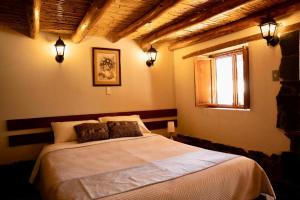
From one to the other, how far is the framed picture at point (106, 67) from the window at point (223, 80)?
1334 millimetres

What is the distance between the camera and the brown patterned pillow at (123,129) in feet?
10.1

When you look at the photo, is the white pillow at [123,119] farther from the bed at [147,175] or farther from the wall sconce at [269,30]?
the wall sconce at [269,30]

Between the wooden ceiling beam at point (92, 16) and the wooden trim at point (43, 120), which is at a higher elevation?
the wooden ceiling beam at point (92, 16)

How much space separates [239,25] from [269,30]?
0.49 metres

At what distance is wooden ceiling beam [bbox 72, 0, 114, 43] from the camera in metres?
2.21

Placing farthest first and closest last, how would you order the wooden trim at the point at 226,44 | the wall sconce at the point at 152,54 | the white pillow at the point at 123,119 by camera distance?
the wall sconce at the point at 152,54, the white pillow at the point at 123,119, the wooden trim at the point at 226,44

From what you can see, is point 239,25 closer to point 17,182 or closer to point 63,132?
point 63,132

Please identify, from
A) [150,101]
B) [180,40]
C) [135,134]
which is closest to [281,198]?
[135,134]

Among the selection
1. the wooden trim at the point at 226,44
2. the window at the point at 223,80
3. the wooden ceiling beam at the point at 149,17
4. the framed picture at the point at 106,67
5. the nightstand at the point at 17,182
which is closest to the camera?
the wooden ceiling beam at the point at 149,17

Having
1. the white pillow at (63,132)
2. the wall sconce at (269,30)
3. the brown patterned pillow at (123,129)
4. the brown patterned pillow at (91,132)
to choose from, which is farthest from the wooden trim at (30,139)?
the wall sconce at (269,30)

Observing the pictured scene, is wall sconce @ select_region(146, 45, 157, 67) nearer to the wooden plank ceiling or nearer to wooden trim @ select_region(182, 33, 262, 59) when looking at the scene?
the wooden plank ceiling

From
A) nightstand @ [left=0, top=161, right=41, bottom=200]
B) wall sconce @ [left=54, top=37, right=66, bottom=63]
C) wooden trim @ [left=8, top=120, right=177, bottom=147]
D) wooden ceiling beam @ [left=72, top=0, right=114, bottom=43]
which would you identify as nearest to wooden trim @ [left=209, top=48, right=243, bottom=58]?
wooden ceiling beam @ [left=72, top=0, right=114, bottom=43]

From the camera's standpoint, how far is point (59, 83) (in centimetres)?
330

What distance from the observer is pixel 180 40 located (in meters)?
3.84
